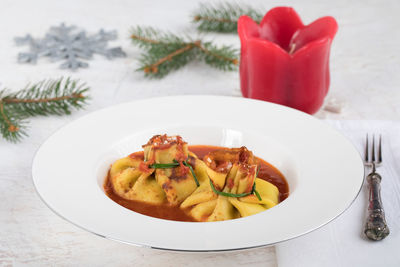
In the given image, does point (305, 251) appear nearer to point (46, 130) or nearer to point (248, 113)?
point (248, 113)

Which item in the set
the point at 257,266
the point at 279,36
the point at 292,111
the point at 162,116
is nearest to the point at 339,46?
the point at 279,36

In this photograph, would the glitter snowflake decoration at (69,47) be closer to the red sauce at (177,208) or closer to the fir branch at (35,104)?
the fir branch at (35,104)

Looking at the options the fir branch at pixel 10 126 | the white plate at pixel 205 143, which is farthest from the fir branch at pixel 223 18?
the fir branch at pixel 10 126

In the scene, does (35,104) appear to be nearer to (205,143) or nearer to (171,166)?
(205,143)

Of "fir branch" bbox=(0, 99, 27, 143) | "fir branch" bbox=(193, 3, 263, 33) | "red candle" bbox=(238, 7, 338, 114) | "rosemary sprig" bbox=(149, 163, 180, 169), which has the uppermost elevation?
"fir branch" bbox=(193, 3, 263, 33)

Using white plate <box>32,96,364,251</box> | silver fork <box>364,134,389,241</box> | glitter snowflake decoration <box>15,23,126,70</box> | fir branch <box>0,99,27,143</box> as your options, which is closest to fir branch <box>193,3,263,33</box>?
glitter snowflake decoration <box>15,23,126,70</box>

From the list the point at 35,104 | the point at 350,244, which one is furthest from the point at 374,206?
the point at 35,104

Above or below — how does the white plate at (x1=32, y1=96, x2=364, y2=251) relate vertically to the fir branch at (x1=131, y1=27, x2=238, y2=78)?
below

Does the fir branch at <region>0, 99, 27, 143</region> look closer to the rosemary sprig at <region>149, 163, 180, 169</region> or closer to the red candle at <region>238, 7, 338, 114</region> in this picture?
the rosemary sprig at <region>149, 163, 180, 169</region>
